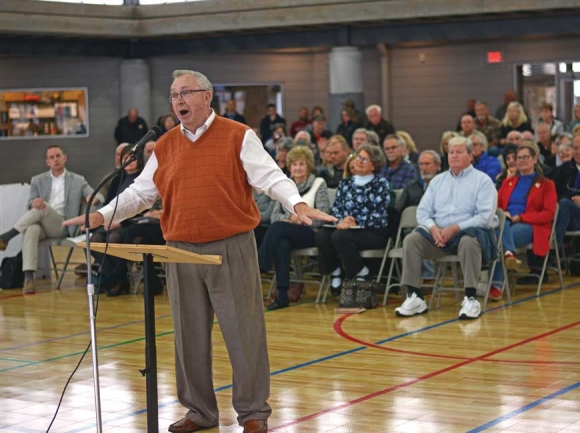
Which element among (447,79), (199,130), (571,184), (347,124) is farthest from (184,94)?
(447,79)

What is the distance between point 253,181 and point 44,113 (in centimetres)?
1394

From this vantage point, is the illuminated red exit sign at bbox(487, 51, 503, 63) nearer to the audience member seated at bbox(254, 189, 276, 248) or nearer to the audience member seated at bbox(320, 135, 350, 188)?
the audience member seated at bbox(320, 135, 350, 188)

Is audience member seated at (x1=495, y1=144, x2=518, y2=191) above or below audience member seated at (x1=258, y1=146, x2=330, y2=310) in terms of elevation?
above

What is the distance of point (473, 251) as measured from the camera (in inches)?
295

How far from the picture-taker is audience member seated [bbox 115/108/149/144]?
16469 mm

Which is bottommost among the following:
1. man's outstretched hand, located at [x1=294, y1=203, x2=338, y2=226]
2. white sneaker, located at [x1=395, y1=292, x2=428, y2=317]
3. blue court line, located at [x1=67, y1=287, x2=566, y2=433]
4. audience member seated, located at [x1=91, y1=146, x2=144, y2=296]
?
blue court line, located at [x1=67, y1=287, x2=566, y2=433]

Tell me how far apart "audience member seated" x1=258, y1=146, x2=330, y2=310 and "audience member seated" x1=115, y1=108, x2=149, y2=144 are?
8.30m

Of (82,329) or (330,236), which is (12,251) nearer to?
(82,329)

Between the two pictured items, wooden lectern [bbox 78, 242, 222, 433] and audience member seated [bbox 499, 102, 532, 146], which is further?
audience member seated [bbox 499, 102, 532, 146]

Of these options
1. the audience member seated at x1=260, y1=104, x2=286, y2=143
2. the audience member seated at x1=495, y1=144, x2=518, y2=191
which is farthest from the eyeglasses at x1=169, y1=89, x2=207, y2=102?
the audience member seated at x1=260, y1=104, x2=286, y2=143

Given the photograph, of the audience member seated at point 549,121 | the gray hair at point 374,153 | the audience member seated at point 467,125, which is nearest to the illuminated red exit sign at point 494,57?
the audience member seated at point 549,121

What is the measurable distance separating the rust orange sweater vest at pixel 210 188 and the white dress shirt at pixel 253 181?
0.10 feet

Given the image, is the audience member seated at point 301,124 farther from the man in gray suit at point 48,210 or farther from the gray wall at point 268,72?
the man in gray suit at point 48,210

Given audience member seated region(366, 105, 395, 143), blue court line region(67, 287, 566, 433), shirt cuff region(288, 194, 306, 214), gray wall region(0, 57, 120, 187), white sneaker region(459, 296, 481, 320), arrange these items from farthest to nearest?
gray wall region(0, 57, 120, 187) → audience member seated region(366, 105, 395, 143) → white sneaker region(459, 296, 481, 320) → blue court line region(67, 287, 566, 433) → shirt cuff region(288, 194, 306, 214)
